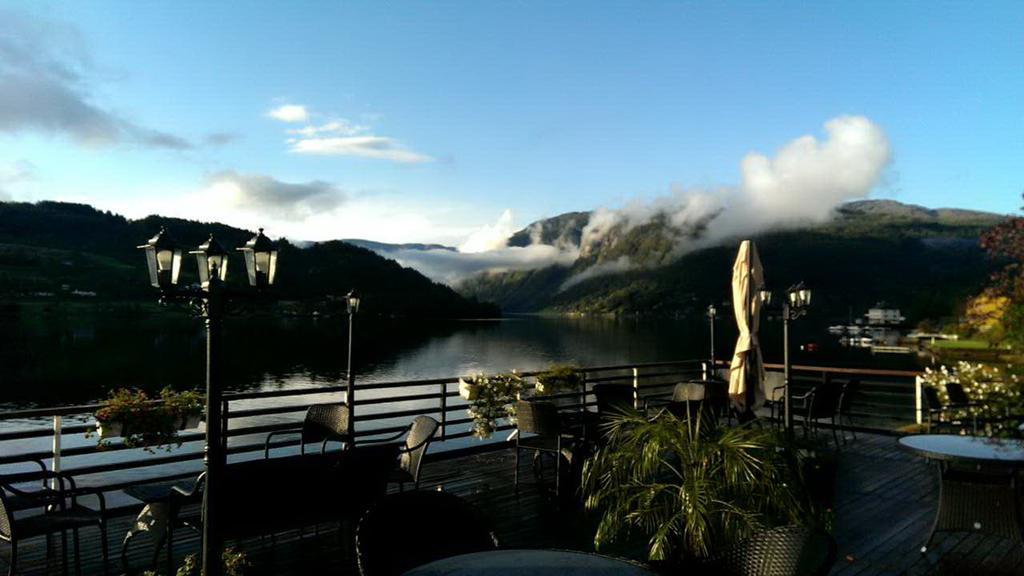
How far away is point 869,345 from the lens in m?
75.2

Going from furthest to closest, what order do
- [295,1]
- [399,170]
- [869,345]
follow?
1. [869,345]
2. [399,170]
3. [295,1]

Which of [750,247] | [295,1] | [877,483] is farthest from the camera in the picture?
[295,1]

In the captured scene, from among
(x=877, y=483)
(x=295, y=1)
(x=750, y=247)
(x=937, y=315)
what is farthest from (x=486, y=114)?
(x=937, y=315)

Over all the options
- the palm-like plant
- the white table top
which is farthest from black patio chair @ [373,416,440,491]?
the white table top

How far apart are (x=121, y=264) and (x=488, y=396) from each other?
265 feet

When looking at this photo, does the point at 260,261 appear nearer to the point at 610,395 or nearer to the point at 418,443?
the point at 418,443

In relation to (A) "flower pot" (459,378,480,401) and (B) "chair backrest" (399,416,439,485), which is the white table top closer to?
(B) "chair backrest" (399,416,439,485)

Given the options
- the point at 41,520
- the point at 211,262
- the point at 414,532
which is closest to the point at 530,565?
the point at 414,532

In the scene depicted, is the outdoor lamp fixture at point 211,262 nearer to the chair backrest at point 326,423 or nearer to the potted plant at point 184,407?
the potted plant at point 184,407

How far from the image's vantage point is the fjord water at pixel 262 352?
34031mm

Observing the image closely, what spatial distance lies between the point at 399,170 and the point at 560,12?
11.9 meters

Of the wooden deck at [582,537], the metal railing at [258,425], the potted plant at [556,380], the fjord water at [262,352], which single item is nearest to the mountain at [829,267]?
the fjord water at [262,352]

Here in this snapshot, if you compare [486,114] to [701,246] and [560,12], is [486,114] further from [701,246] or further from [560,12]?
[701,246]

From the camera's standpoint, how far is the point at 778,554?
2.49 m
